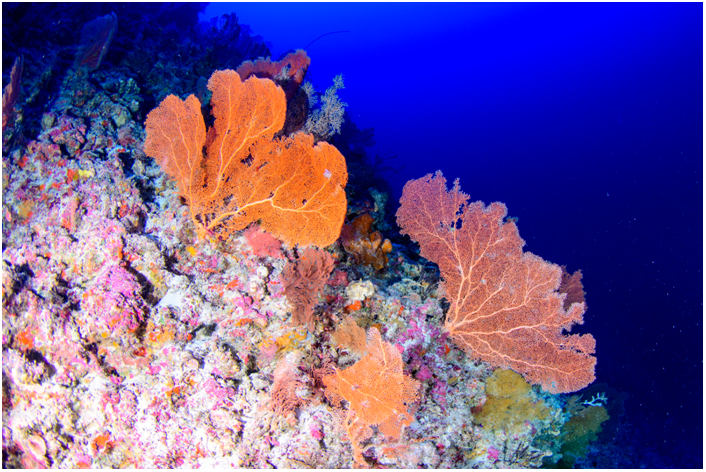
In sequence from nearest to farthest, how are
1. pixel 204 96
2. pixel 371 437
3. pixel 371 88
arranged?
1. pixel 371 437
2. pixel 204 96
3. pixel 371 88

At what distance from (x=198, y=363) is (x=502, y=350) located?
333 centimetres

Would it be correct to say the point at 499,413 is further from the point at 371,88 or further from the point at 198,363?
the point at 371,88

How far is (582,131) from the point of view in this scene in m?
65.8

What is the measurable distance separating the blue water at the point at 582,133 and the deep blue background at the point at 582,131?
0.22 meters

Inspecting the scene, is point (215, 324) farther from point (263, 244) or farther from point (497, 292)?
point (497, 292)

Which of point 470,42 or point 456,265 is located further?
point 470,42

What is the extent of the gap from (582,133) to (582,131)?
2.24 feet

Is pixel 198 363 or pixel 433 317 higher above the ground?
pixel 433 317

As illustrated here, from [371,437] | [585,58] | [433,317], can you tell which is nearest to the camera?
[371,437]

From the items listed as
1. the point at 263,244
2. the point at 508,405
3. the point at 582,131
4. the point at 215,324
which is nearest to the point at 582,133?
the point at 582,131

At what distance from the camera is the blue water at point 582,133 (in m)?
17.1

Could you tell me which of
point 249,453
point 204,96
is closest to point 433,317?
point 249,453

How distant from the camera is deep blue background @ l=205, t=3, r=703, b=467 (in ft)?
64.8

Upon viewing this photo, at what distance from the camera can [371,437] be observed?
9.59 ft
